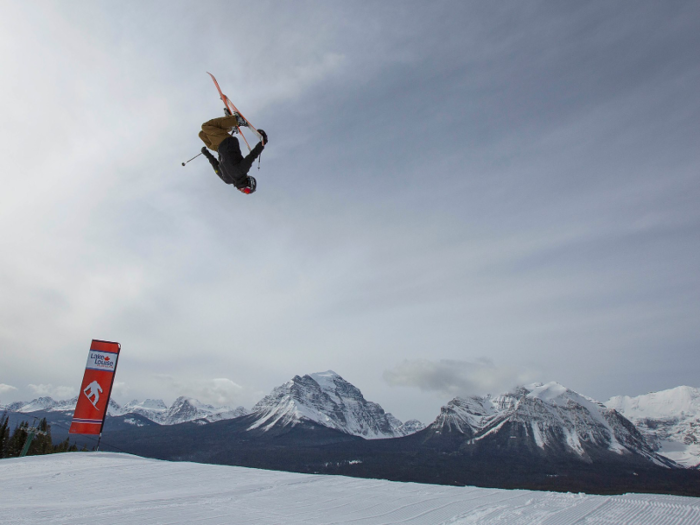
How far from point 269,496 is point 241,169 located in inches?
367

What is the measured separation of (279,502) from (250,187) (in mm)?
9111

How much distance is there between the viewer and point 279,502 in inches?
410

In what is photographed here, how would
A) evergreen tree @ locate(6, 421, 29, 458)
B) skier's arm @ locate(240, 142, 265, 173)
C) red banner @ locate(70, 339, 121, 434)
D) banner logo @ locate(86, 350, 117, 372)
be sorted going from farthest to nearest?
evergreen tree @ locate(6, 421, 29, 458) < banner logo @ locate(86, 350, 117, 372) < red banner @ locate(70, 339, 121, 434) < skier's arm @ locate(240, 142, 265, 173)

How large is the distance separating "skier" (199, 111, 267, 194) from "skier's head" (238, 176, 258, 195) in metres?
0.23

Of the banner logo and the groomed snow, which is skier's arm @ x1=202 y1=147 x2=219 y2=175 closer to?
the groomed snow

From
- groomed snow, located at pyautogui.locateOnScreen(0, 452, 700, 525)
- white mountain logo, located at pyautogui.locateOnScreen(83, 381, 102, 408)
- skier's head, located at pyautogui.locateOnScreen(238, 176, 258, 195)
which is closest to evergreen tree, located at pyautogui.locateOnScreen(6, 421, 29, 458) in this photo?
white mountain logo, located at pyautogui.locateOnScreen(83, 381, 102, 408)

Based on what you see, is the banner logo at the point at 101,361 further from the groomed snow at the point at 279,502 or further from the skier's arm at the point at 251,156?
the skier's arm at the point at 251,156

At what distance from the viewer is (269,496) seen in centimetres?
1105

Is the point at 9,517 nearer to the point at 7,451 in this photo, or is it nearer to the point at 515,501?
the point at 515,501

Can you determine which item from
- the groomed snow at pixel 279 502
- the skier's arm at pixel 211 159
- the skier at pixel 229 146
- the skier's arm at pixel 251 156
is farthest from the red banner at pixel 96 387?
the skier's arm at pixel 251 156

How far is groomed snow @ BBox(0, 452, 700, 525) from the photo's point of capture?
8898 mm

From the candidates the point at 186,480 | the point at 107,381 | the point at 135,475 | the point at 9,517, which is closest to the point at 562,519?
the point at 186,480

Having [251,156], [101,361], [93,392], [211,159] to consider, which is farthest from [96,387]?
[251,156]

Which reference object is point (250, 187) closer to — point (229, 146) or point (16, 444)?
point (229, 146)
